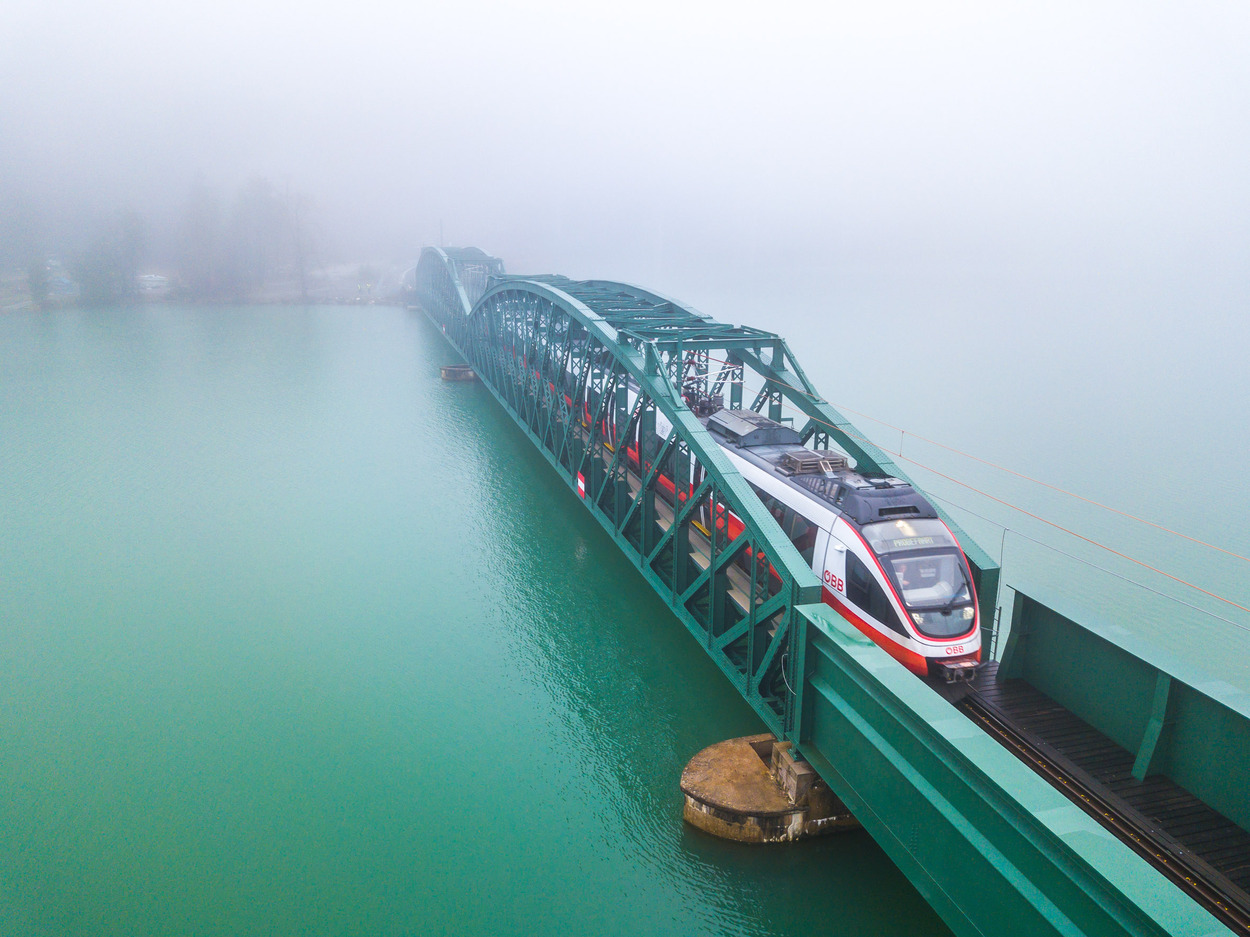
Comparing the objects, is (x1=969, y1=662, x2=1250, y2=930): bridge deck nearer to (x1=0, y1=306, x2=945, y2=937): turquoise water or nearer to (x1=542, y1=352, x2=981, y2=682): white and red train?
(x1=542, y1=352, x2=981, y2=682): white and red train

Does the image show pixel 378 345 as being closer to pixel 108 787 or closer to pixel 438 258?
pixel 438 258

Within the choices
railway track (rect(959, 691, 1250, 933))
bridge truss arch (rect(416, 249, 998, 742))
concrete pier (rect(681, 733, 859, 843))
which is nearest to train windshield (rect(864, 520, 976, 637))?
bridge truss arch (rect(416, 249, 998, 742))

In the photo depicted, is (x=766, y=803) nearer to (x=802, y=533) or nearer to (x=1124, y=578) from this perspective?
(x=802, y=533)

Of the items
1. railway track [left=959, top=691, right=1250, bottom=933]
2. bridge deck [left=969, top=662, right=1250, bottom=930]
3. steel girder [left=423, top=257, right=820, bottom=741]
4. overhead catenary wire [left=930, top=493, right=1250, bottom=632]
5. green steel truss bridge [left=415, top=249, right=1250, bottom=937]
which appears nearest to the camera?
green steel truss bridge [left=415, top=249, right=1250, bottom=937]

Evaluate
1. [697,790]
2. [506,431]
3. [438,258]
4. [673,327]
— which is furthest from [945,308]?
[697,790]

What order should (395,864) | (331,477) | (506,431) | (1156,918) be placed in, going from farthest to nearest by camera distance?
(506,431) < (331,477) < (395,864) < (1156,918)

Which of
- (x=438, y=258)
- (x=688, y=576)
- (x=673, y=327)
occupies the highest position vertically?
(x=438, y=258)

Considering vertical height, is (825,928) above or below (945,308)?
below
